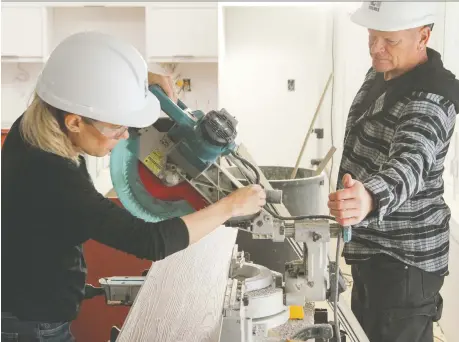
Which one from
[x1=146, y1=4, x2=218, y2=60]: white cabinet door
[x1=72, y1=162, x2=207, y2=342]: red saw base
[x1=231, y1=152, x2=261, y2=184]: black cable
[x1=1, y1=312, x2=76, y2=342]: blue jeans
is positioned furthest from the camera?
[x1=146, y1=4, x2=218, y2=60]: white cabinet door

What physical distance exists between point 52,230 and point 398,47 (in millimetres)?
959

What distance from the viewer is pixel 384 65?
1.62 m

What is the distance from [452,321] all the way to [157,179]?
190 cm

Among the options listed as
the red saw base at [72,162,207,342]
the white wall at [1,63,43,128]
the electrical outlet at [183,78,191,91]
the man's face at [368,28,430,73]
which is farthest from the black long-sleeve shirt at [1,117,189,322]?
the white wall at [1,63,43,128]

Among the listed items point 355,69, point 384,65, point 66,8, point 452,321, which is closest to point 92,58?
point 384,65

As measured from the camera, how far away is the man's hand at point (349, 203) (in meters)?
1.24

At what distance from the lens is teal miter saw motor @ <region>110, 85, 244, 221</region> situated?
1.38m

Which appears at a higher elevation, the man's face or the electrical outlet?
the electrical outlet

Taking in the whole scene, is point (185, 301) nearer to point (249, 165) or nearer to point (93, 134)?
point (249, 165)

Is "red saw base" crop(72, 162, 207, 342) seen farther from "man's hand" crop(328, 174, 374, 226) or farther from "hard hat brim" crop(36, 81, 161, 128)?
"man's hand" crop(328, 174, 374, 226)

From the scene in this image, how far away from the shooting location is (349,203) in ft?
4.08

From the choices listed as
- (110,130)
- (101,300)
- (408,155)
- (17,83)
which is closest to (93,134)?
(110,130)

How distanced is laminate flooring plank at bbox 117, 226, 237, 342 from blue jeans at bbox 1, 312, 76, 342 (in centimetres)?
17

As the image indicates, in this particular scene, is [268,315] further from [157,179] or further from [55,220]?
[55,220]
